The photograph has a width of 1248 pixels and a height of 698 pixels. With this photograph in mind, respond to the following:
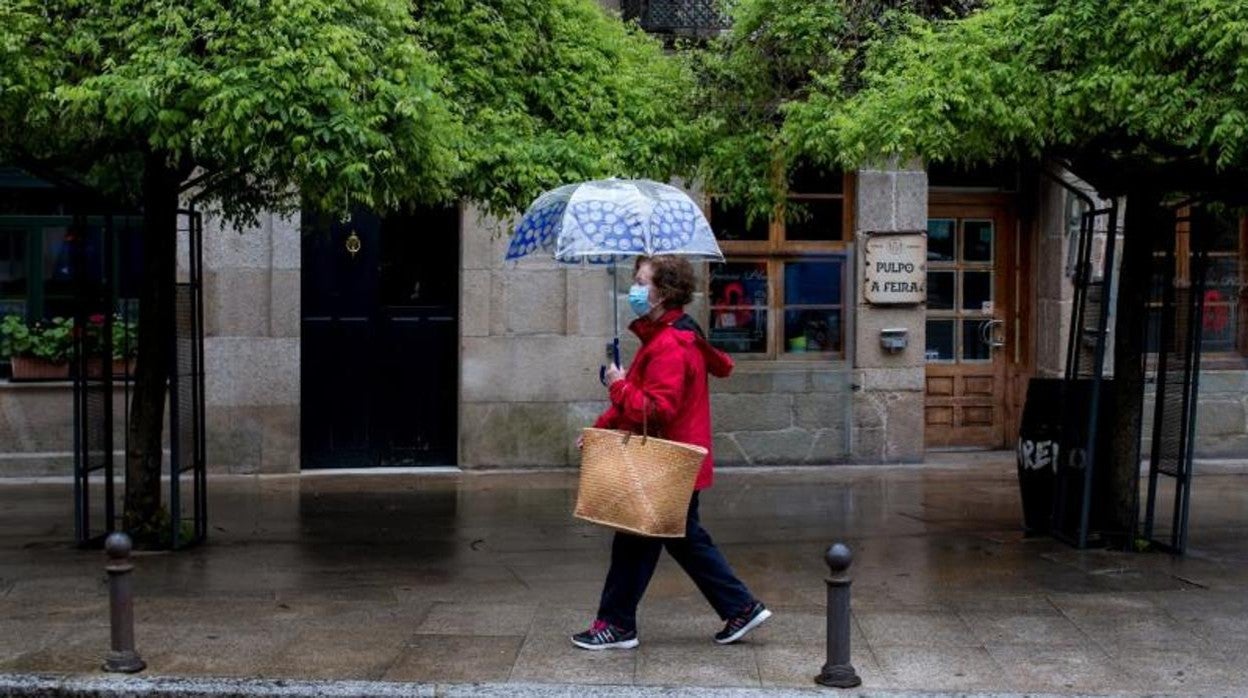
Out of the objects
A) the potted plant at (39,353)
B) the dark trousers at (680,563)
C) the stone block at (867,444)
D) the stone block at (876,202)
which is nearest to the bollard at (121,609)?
the dark trousers at (680,563)

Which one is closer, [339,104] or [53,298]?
[339,104]

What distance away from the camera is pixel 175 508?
10398mm

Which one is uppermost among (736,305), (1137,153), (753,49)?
(753,49)

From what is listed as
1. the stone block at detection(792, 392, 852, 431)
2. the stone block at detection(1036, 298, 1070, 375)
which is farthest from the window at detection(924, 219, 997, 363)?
the stone block at detection(792, 392, 852, 431)

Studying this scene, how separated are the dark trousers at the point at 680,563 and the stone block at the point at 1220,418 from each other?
923cm

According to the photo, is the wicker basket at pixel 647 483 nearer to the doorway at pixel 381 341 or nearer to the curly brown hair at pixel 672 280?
the curly brown hair at pixel 672 280

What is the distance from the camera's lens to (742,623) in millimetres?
7883

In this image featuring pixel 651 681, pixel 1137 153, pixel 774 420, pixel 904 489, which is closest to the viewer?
pixel 651 681

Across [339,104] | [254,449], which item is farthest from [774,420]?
[339,104]

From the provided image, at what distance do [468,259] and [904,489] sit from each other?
4.42 meters

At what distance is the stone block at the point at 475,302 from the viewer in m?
14.9

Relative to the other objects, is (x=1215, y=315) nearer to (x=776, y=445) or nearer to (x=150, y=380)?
(x=776, y=445)

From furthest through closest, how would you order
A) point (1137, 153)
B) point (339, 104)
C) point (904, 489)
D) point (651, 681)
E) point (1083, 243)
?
point (904, 489), point (1083, 243), point (1137, 153), point (339, 104), point (651, 681)

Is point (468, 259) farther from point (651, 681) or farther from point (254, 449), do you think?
point (651, 681)
